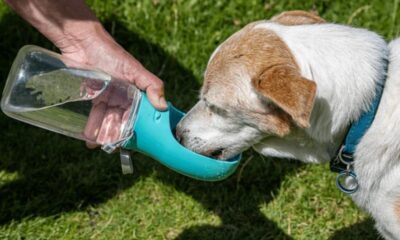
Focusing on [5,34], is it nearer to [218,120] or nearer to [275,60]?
[218,120]

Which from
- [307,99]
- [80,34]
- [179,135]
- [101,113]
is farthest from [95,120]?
[307,99]

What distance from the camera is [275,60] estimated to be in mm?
3752

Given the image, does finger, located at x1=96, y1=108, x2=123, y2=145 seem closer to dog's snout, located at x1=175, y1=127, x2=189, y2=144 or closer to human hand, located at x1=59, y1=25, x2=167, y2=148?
human hand, located at x1=59, y1=25, x2=167, y2=148

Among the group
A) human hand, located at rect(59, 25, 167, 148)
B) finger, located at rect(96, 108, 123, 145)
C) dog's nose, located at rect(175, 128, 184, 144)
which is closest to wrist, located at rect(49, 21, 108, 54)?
human hand, located at rect(59, 25, 167, 148)

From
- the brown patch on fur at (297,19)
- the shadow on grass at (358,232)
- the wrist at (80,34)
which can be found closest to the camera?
the brown patch on fur at (297,19)

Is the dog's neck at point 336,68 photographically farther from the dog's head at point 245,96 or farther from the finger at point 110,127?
the finger at point 110,127

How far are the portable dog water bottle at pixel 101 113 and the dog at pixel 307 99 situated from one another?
115 mm

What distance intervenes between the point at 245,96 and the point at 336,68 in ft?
1.65

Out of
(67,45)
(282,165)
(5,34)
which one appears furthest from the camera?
(5,34)

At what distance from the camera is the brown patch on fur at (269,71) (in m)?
3.45

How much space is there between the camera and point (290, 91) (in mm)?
3479

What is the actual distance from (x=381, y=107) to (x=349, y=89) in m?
0.19

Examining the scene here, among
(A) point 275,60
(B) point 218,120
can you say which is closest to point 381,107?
(A) point 275,60

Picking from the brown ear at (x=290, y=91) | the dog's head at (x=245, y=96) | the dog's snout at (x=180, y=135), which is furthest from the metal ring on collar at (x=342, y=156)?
the dog's snout at (x=180, y=135)
